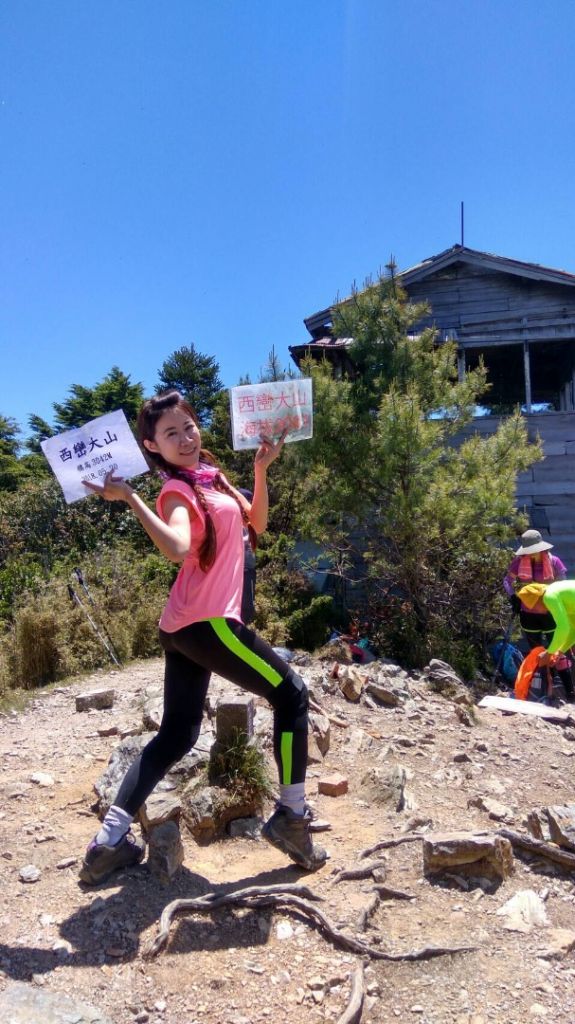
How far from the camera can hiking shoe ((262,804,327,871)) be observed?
257 cm

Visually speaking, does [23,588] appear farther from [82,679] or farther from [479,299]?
[479,299]

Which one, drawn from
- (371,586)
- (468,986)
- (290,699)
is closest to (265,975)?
(468,986)

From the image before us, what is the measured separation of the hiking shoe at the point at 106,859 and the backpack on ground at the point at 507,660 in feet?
19.3

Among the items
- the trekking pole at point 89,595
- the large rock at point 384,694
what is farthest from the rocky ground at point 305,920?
the trekking pole at point 89,595

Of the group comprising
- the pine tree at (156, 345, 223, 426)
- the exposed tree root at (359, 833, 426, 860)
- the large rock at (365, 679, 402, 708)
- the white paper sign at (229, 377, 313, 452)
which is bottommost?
the large rock at (365, 679, 402, 708)

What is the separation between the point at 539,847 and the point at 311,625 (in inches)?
238

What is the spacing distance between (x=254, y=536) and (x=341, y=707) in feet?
7.15

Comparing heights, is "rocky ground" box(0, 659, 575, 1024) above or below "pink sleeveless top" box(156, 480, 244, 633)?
below

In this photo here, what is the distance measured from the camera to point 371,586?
9141 mm

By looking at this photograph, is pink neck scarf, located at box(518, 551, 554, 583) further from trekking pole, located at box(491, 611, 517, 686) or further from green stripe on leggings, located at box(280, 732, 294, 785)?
green stripe on leggings, located at box(280, 732, 294, 785)

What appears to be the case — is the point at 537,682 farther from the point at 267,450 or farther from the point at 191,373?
the point at 191,373

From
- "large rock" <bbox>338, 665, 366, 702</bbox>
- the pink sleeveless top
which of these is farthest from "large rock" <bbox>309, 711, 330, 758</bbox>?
the pink sleeveless top

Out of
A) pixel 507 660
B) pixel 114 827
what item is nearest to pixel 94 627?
pixel 507 660

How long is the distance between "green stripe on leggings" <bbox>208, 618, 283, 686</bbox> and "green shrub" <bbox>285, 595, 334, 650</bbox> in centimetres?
604
